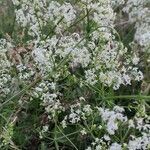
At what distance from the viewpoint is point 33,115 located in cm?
325

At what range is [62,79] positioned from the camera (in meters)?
3.07

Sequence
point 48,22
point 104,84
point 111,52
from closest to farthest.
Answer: point 104,84
point 111,52
point 48,22

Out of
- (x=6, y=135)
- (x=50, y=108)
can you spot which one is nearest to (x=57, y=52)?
(x=50, y=108)

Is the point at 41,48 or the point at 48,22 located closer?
the point at 41,48

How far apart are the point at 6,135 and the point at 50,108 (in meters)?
0.43

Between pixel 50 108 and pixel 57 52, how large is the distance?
32 centimetres

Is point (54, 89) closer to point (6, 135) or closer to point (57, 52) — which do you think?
point (57, 52)

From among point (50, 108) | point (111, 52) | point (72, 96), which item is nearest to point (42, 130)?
point (50, 108)

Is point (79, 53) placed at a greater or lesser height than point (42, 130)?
greater

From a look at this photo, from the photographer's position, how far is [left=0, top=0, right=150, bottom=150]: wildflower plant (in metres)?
2.91

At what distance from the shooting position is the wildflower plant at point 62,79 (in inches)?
115

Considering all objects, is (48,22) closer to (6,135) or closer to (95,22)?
(95,22)

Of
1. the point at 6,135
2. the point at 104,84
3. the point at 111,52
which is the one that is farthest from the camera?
the point at 111,52

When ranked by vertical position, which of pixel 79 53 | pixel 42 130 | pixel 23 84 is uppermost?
pixel 79 53
